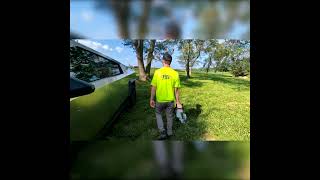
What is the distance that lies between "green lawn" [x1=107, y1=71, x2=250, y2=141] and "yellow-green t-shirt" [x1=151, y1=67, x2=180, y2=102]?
13 cm

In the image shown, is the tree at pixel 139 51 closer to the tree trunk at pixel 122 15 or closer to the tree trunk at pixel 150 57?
the tree trunk at pixel 150 57

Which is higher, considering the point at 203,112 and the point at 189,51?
the point at 189,51

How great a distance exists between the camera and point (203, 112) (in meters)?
4.54

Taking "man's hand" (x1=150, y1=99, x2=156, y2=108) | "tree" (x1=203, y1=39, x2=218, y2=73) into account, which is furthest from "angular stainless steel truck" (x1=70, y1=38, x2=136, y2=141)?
"tree" (x1=203, y1=39, x2=218, y2=73)

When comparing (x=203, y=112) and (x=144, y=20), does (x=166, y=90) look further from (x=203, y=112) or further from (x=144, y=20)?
(x=144, y=20)

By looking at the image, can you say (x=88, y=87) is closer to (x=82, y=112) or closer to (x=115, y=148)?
(x=82, y=112)

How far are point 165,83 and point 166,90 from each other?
0.27 ft

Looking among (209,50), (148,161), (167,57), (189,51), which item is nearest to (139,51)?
(167,57)

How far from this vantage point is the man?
4.29 metres

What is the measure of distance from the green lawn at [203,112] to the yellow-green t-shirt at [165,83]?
13cm

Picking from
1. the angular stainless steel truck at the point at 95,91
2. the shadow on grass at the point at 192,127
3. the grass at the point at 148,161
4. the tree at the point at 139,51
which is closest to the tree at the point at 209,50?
the shadow on grass at the point at 192,127
